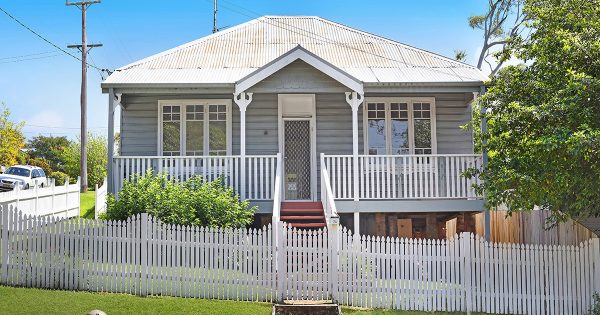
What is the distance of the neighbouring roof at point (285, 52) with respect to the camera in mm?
14789

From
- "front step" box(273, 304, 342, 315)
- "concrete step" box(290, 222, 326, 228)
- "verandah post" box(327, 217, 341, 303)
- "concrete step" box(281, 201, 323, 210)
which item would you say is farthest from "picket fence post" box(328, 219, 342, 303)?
"concrete step" box(281, 201, 323, 210)

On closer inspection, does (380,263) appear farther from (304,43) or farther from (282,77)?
(304,43)

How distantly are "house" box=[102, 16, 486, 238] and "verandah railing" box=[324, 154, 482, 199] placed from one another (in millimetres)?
39

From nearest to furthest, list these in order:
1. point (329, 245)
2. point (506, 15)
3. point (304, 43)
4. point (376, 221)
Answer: point (329, 245), point (376, 221), point (304, 43), point (506, 15)

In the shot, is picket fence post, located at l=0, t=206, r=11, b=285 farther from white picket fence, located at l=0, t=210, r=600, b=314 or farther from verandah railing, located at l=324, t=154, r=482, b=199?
verandah railing, located at l=324, t=154, r=482, b=199

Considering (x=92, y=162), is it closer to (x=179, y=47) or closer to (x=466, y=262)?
(x=179, y=47)

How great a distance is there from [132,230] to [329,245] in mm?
4046

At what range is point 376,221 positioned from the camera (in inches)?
595

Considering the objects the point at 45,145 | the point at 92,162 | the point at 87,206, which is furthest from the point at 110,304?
the point at 45,145

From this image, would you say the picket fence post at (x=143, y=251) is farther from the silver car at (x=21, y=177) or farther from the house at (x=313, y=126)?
the silver car at (x=21, y=177)

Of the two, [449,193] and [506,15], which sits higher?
[506,15]

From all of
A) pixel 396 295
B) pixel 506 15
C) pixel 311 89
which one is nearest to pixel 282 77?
pixel 311 89

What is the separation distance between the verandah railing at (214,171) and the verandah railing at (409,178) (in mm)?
1884

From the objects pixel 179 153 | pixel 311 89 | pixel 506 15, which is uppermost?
pixel 506 15
